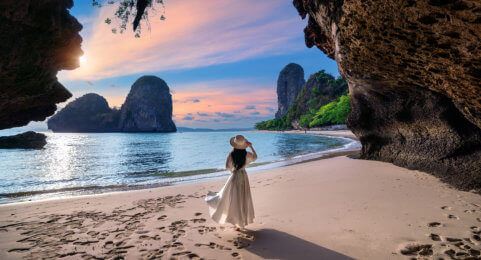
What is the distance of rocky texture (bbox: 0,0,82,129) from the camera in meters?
6.64

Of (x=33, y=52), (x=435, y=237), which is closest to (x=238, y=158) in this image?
(x=435, y=237)

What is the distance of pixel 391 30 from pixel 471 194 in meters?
4.43

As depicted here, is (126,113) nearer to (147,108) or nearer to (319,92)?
(147,108)

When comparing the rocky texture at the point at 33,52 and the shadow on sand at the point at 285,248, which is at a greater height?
the rocky texture at the point at 33,52

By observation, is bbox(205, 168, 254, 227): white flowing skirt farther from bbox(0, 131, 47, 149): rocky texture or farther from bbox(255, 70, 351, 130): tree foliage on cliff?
bbox(0, 131, 47, 149): rocky texture

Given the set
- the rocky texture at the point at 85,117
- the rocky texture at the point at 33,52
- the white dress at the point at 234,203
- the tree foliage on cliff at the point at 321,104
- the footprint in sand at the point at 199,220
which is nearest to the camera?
the white dress at the point at 234,203

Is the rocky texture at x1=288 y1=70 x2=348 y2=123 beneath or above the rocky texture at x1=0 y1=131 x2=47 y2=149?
above

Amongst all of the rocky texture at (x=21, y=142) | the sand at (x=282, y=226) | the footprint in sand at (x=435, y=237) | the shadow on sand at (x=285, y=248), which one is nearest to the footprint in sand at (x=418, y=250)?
the sand at (x=282, y=226)

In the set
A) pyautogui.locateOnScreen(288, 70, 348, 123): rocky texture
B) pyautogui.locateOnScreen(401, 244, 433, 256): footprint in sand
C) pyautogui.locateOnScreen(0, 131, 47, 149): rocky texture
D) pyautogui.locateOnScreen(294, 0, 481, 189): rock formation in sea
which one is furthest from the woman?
pyautogui.locateOnScreen(288, 70, 348, 123): rocky texture

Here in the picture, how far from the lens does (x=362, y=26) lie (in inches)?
180

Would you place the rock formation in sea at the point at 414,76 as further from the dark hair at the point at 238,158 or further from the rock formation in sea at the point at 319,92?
the rock formation in sea at the point at 319,92

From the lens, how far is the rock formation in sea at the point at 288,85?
16400 centimetres

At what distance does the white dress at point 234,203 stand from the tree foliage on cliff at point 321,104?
159ft

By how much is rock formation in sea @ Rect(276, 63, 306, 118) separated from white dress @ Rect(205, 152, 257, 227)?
16291 cm
